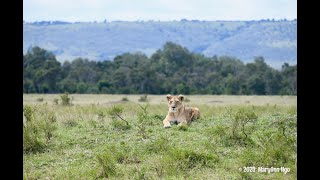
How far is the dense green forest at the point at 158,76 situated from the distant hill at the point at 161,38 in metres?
55.1

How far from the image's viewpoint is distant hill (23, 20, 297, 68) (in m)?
125

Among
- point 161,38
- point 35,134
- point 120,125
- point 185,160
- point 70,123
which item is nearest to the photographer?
point 185,160

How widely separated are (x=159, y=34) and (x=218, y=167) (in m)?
153

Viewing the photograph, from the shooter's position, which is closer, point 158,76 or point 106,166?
point 106,166

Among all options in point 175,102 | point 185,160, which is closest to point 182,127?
point 175,102

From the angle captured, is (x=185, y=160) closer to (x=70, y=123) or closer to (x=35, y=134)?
(x=35, y=134)

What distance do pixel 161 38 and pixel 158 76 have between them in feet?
355

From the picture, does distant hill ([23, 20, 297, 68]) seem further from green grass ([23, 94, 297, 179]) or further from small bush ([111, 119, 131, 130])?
green grass ([23, 94, 297, 179])

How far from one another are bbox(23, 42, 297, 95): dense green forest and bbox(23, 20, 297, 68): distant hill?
55057 millimetres

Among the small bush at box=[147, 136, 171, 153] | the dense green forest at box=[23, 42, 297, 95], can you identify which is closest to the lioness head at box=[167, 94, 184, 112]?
the small bush at box=[147, 136, 171, 153]

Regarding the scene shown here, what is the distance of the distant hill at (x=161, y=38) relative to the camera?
125 m

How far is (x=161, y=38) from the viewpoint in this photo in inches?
6181

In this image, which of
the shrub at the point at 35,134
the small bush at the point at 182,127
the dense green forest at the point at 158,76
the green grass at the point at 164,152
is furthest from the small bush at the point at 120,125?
the dense green forest at the point at 158,76
